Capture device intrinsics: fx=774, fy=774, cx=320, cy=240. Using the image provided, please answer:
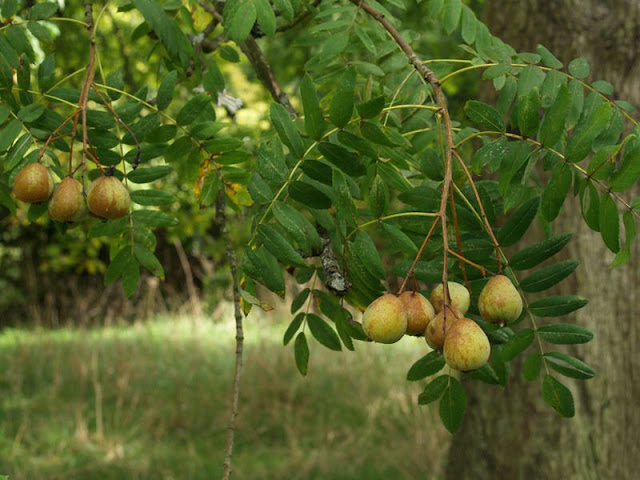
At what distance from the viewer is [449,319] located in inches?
39.9

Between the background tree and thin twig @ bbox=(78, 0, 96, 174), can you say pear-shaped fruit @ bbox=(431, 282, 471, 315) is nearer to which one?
the background tree

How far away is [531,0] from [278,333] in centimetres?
577

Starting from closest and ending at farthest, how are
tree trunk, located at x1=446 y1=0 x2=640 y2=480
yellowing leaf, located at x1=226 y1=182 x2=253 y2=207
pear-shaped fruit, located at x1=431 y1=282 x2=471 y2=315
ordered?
pear-shaped fruit, located at x1=431 y1=282 x2=471 y2=315
yellowing leaf, located at x1=226 y1=182 x2=253 y2=207
tree trunk, located at x1=446 y1=0 x2=640 y2=480

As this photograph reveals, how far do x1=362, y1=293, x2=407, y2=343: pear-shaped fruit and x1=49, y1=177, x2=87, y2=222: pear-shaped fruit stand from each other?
1.79 feet

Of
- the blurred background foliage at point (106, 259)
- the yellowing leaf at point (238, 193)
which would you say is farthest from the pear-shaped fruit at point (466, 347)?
the blurred background foliage at point (106, 259)

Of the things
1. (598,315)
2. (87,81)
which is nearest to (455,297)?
(87,81)

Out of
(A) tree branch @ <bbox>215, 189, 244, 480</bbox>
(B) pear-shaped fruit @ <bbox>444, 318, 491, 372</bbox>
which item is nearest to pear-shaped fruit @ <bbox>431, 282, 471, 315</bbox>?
(B) pear-shaped fruit @ <bbox>444, 318, 491, 372</bbox>

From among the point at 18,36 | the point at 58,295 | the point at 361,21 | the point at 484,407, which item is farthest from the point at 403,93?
the point at 58,295

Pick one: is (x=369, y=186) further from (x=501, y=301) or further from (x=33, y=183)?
(x=33, y=183)

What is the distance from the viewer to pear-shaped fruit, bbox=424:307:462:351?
1011mm

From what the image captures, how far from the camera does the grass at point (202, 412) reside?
5.61 metres

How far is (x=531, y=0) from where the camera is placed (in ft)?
12.1

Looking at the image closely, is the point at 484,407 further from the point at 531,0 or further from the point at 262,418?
the point at 262,418

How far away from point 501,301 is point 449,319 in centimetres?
8
